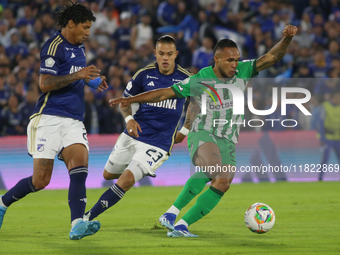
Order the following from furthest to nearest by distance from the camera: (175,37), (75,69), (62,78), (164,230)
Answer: (175,37)
(164,230)
(75,69)
(62,78)

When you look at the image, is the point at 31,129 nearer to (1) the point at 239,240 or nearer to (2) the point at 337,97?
(1) the point at 239,240

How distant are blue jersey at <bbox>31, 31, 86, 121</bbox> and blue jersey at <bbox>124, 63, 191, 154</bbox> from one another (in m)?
0.93

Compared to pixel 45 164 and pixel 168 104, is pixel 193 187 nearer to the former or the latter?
pixel 168 104

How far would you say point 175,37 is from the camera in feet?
49.3

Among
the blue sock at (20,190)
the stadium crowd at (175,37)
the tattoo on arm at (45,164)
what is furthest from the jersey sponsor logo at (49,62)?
the stadium crowd at (175,37)

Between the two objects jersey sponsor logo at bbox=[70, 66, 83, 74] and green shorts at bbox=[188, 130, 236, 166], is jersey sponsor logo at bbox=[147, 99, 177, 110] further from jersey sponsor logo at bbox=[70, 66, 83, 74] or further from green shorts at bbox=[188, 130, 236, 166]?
jersey sponsor logo at bbox=[70, 66, 83, 74]

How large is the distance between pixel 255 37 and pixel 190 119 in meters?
9.39

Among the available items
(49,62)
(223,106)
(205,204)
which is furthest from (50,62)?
(205,204)

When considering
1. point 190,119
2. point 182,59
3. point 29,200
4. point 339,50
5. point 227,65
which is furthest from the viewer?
point 339,50

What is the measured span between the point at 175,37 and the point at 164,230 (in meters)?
9.93

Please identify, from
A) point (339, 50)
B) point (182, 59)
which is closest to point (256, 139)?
point (182, 59)

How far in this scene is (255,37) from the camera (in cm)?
1492

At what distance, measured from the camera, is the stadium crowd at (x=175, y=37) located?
1217 cm

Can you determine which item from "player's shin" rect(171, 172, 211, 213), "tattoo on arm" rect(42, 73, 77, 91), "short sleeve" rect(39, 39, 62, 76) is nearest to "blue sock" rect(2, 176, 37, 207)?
"tattoo on arm" rect(42, 73, 77, 91)
